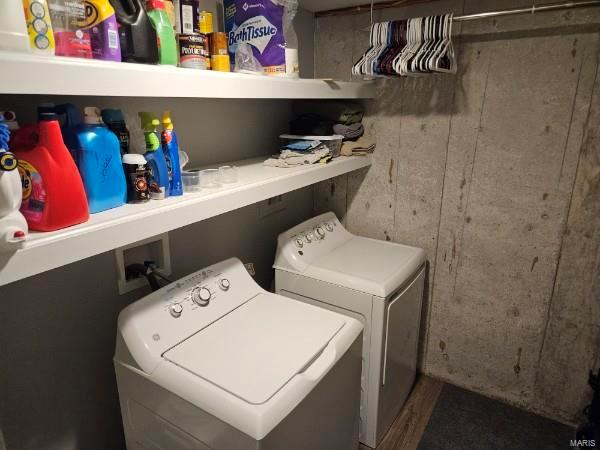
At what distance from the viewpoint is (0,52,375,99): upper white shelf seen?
72 cm

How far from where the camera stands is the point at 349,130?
2070 millimetres

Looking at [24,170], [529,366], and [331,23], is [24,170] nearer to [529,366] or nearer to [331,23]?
[331,23]

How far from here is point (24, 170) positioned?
0.82 m

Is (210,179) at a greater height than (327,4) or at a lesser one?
lesser

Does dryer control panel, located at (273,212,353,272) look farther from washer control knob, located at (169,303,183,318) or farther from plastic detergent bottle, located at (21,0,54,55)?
plastic detergent bottle, located at (21,0,54,55)

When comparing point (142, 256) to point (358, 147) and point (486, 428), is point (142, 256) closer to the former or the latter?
point (358, 147)

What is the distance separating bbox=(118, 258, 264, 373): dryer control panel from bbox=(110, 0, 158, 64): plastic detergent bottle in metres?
0.71

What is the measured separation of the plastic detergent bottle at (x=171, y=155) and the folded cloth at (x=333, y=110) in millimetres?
1096

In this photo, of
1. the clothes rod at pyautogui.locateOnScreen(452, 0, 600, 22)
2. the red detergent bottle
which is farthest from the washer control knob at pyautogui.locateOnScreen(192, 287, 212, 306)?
the clothes rod at pyautogui.locateOnScreen(452, 0, 600, 22)

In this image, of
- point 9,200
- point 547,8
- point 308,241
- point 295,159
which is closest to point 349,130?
point 295,159

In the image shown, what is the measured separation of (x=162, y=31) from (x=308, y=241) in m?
1.15

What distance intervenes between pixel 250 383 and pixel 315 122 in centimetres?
138

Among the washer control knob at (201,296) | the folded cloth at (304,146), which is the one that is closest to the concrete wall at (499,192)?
the folded cloth at (304,146)

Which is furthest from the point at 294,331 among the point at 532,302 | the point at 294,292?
the point at 532,302
